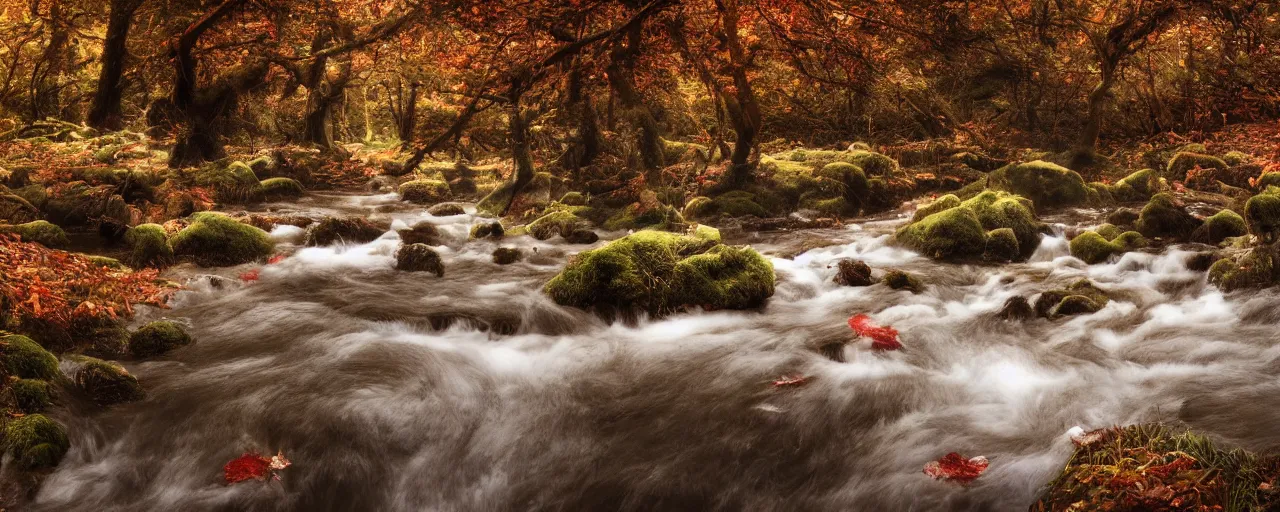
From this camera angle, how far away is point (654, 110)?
14.2 metres

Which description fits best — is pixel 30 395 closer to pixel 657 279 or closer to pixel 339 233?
pixel 657 279

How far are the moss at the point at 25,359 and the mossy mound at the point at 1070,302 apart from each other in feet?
23.3

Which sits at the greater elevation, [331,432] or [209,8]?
[209,8]

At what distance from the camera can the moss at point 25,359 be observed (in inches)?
160

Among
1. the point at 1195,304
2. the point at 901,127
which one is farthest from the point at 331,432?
the point at 901,127

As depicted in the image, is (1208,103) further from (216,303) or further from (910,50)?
(216,303)

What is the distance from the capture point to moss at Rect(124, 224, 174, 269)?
25.2ft

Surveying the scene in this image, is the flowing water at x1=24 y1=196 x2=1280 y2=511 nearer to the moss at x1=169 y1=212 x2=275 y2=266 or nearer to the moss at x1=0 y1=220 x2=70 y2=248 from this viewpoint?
the moss at x1=169 y1=212 x2=275 y2=266

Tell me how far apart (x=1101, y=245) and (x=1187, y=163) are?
22.2 feet

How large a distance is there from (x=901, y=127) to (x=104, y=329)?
15734 mm

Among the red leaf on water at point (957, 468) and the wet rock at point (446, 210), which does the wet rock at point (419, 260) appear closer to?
the wet rock at point (446, 210)

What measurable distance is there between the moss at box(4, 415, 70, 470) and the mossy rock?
1065cm

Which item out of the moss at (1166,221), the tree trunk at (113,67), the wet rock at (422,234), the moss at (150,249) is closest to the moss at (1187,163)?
the moss at (1166,221)

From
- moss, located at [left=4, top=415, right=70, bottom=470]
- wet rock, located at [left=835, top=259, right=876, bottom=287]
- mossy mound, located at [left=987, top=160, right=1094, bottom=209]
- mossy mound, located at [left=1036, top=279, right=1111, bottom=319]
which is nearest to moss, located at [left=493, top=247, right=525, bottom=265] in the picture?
wet rock, located at [left=835, top=259, right=876, bottom=287]
